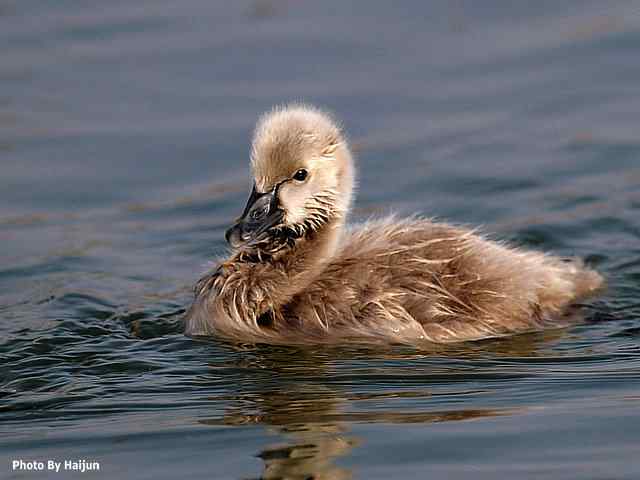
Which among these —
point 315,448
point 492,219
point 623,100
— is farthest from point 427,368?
point 623,100

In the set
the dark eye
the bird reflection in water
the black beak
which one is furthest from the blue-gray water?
the dark eye

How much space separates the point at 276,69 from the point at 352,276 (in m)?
4.19

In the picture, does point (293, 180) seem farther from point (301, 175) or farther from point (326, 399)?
point (326, 399)

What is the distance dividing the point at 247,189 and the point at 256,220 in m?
2.56

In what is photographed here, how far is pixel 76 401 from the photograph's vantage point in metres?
5.78

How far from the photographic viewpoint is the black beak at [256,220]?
6.48 m

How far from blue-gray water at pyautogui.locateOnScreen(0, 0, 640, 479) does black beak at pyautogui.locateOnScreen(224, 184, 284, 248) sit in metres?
0.44

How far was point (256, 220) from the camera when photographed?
6.54 m

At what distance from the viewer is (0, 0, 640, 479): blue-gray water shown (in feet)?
17.2

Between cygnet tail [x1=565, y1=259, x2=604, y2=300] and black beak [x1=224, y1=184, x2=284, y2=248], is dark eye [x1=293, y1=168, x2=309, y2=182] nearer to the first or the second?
black beak [x1=224, y1=184, x2=284, y2=248]

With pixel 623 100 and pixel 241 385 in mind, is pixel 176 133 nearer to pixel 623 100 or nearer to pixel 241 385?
pixel 623 100

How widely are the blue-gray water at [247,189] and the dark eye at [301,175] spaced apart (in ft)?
2.41

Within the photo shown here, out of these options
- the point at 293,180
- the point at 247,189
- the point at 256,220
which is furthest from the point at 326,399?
the point at 247,189

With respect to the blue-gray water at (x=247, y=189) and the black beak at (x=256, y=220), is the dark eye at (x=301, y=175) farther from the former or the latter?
the blue-gray water at (x=247, y=189)
